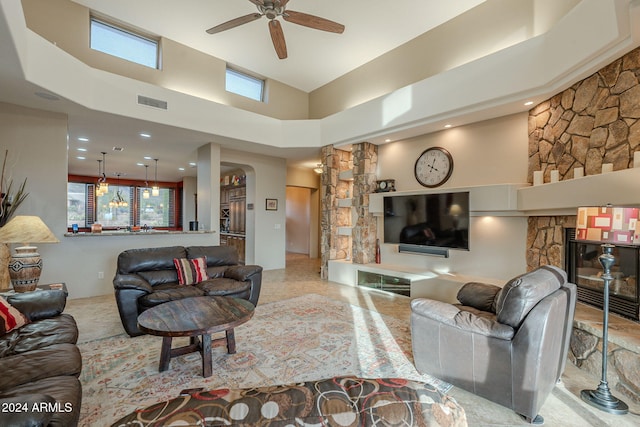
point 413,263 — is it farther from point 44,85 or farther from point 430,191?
point 44,85

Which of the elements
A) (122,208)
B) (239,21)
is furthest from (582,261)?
(122,208)

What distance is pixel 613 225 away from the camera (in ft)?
6.45

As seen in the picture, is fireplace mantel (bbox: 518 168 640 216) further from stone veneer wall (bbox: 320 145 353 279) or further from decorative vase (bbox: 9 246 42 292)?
decorative vase (bbox: 9 246 42 292)

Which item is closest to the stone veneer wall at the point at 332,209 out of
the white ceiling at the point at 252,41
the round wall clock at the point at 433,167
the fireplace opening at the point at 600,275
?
the white ceiling at the point at 252,41

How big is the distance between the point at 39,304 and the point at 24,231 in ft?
3.54

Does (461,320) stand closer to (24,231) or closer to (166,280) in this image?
(166,280)

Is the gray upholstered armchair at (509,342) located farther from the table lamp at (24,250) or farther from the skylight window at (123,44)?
the skylight window at (123,44)

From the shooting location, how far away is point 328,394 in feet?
3.54

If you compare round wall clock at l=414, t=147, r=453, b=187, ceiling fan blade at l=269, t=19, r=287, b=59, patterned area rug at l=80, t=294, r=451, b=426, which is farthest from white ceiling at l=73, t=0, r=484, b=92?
patterned area rug at l=80, t=294, r=451, b=426

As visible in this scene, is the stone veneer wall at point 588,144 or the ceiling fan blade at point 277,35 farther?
the ceiling fan blade at point 277,35

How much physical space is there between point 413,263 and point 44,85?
604 centimetres

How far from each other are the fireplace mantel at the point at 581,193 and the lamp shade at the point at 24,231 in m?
5.39

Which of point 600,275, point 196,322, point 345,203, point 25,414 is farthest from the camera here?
point 345,203

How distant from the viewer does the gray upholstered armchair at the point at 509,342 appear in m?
1.88
